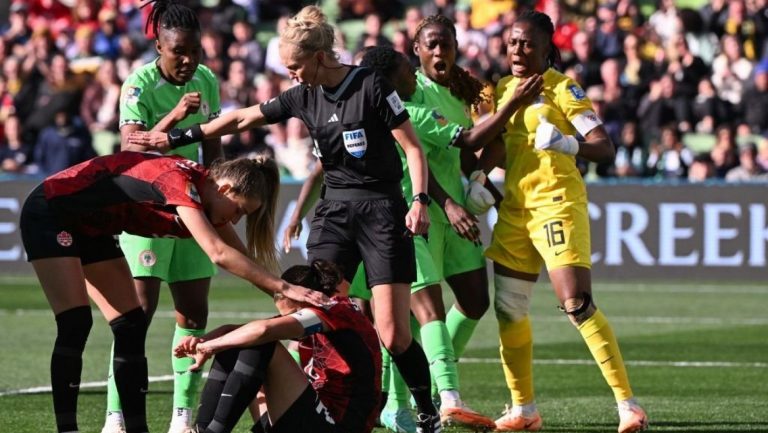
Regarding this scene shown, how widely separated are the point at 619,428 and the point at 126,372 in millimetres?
2612

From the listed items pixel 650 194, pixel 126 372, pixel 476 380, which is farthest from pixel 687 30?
pixel 126 372

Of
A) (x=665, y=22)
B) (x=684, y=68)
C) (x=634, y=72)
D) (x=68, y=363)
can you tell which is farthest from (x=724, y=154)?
(x=68, y=363)

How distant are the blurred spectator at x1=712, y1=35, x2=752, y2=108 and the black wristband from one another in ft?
48.7

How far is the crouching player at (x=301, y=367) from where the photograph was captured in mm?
6230

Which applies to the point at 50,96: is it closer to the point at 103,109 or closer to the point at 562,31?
the point at 103,109

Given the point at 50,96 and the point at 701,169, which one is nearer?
the point at 701,169

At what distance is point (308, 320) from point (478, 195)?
2.33 m

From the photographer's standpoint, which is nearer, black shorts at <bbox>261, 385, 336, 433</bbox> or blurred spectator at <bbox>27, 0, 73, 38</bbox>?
black shorts at <bbox>261, 385, 336, 433</bbox>

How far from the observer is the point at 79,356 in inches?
274

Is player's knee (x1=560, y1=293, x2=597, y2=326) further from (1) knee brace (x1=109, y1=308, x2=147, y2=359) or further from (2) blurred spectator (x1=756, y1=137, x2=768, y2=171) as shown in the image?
(2) blurred spectator (x1=756, y1=137, x2=768, y2=171)

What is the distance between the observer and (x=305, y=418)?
20.9ft

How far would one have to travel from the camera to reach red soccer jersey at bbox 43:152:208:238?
648 cm

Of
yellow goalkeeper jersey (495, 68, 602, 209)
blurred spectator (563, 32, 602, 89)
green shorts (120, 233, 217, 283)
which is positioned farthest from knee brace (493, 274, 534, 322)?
blurred spectator (563, 32, 602, 89)

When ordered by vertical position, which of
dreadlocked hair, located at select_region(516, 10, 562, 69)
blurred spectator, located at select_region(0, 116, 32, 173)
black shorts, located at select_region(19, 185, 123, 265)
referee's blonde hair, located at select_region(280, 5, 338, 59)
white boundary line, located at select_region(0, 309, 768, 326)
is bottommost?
white boundary line, located at select_region(0, 309, 768, 326)
